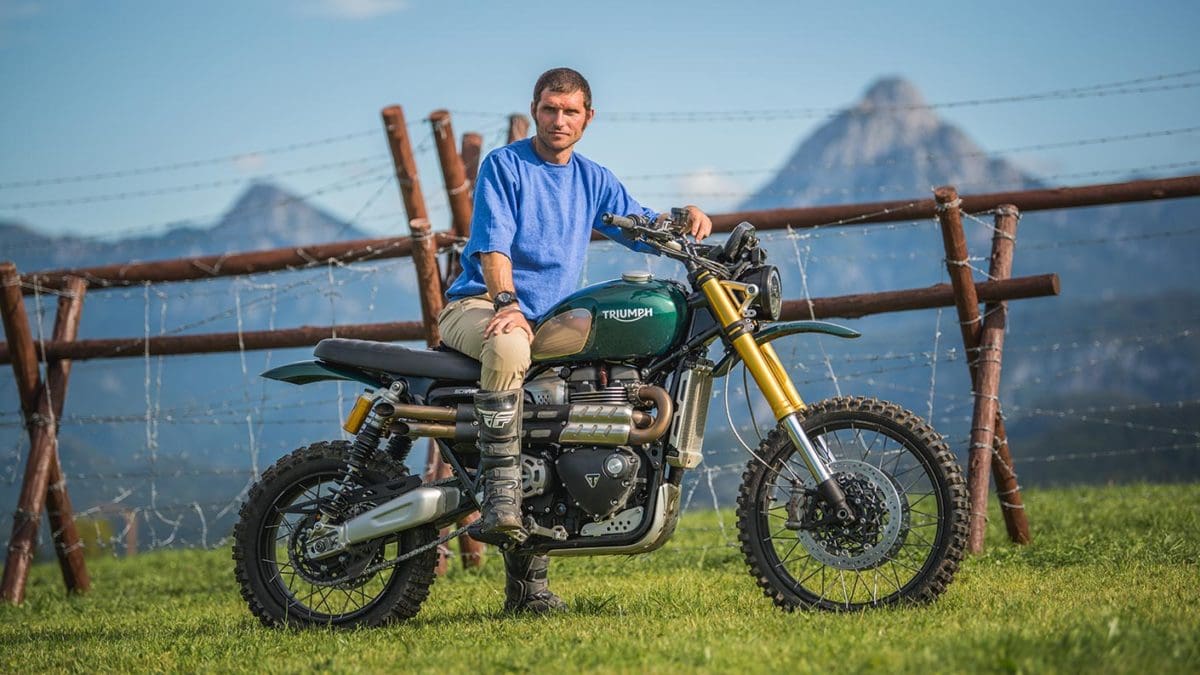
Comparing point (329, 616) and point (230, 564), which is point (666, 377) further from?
point (230, 564)

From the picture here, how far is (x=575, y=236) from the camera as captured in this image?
19.7 ft

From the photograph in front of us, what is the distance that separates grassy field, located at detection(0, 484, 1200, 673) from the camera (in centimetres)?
431

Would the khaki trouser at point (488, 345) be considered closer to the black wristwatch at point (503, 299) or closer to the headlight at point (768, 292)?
Result: the black wristwatch at point (503, 299)

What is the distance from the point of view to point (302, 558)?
607 centimetres

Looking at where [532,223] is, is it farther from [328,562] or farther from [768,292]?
[328,562]

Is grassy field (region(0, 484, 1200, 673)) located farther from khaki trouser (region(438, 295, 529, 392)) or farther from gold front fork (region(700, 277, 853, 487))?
khaki trouser (region(438, 295, 529, 392))

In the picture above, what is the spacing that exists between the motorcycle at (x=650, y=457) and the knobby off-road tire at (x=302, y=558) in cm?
1

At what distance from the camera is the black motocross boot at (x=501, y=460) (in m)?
5.54

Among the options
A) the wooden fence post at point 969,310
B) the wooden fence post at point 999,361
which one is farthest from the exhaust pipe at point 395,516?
the wooden fence post at point 999,361

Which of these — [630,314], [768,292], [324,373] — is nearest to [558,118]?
[630,314]

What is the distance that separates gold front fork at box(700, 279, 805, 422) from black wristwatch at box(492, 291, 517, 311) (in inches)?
31.9

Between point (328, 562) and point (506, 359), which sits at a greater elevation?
point (506, 359)

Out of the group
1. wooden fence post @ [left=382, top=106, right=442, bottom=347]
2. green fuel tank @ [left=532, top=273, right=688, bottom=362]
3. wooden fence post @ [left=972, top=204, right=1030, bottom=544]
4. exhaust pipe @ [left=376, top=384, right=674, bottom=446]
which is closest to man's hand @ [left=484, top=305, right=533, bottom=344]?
green fuel tank @ [left=532, top=273, right=688, bottom=362]

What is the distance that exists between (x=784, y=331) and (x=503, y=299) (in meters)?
1.20
